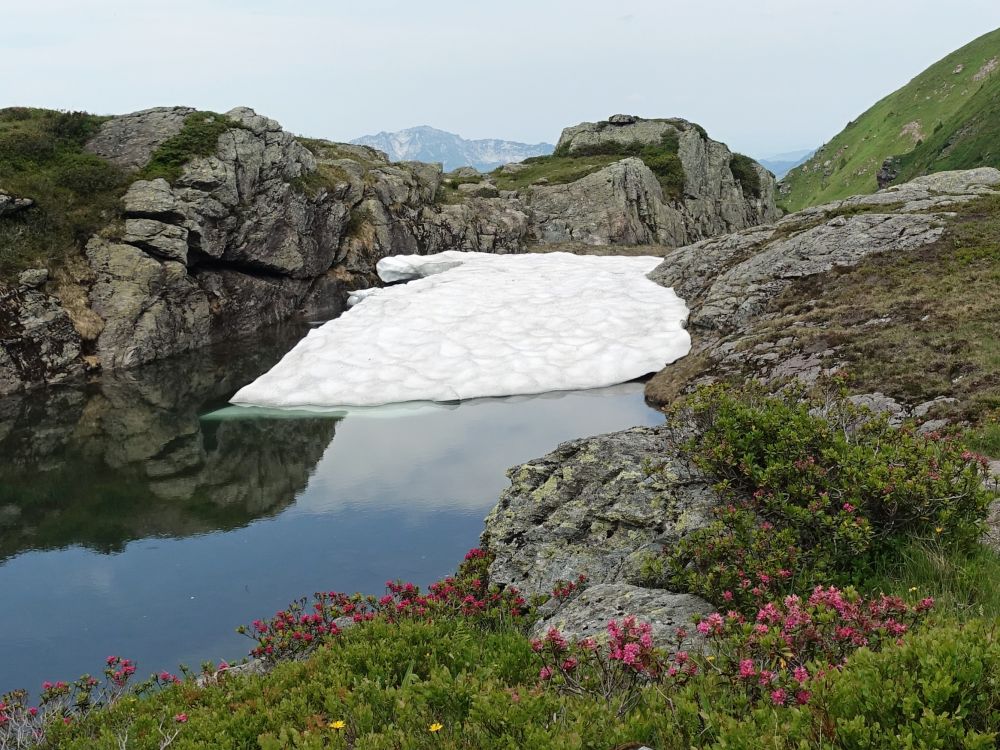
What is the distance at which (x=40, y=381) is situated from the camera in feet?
91.8

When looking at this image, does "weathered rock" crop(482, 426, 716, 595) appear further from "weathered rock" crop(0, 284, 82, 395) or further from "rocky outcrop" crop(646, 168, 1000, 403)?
"weathered rock" crop(0, 284, 82, 395)

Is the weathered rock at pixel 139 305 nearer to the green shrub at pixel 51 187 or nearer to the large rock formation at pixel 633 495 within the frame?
the green shrub at pixel 51 187

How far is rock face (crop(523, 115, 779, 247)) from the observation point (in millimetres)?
60656

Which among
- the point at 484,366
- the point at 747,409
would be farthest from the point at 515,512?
the point at 484,366

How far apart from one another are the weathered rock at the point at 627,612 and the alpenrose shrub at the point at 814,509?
12.6 inches

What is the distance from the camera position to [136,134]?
128 feet

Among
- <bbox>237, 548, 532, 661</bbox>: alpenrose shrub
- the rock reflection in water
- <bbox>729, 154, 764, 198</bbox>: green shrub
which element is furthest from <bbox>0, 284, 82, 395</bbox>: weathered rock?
<bbox>729, 154, 764, 198</bbox>: green shrub

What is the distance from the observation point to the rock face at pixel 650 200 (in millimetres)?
60656

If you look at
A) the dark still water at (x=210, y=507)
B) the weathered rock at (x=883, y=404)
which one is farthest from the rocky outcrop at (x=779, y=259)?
the dark still water at (x=210, y=507)

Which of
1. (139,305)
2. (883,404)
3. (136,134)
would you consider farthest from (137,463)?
(136,134)

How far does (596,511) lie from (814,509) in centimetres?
338

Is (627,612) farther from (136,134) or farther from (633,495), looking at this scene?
(136,134)

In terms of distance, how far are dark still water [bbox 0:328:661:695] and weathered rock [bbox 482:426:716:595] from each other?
3.14 metres

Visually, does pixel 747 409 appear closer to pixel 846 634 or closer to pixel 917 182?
pixel 846 634
